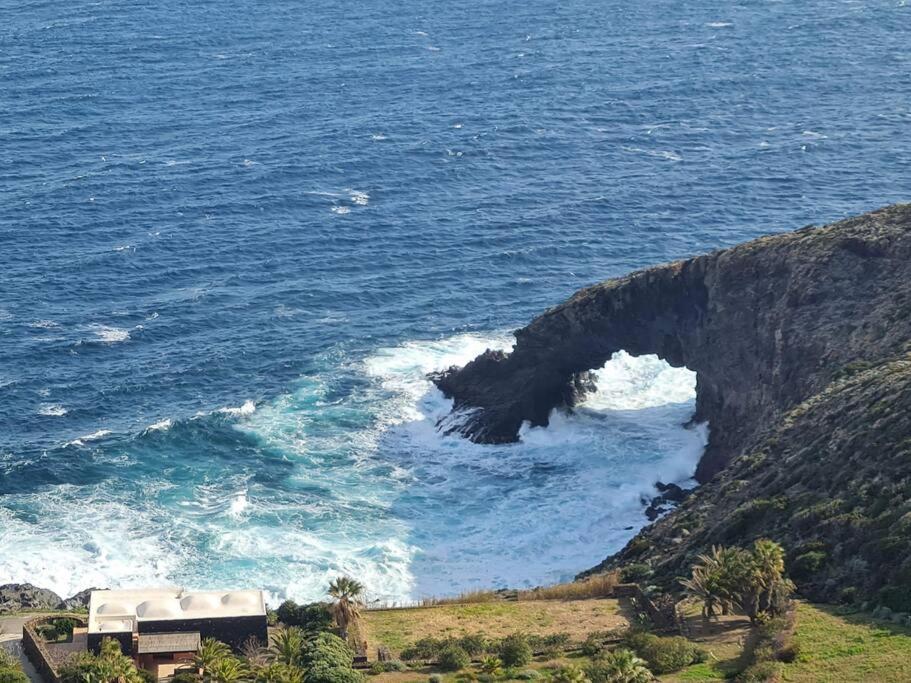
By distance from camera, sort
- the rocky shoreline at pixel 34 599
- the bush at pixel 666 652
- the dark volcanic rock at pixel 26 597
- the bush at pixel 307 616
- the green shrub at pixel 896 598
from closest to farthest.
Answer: the bush at pixel 666 652, the green shrub at pixel 896 598, the bush at pixel 307 616, the rocky shoreline at pixel 34 599, the dark volcanic rock at pixel 26 597

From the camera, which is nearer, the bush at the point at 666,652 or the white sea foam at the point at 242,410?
the bush at the point at 666,652

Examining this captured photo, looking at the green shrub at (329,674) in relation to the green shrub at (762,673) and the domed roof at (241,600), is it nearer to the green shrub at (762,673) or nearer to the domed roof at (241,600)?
the domed roof at (241,600)

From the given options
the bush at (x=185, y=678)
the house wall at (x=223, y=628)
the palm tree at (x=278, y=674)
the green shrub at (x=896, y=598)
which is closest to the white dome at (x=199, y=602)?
the house wall at (x=223, y=628)

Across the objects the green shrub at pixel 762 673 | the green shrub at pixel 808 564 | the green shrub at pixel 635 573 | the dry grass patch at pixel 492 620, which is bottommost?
the green shrub at pixel 762 673


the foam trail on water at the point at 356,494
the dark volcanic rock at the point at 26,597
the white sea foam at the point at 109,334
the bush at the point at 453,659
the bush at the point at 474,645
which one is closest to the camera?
the bush at the point at 453,659

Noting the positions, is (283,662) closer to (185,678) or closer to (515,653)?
(185,678)

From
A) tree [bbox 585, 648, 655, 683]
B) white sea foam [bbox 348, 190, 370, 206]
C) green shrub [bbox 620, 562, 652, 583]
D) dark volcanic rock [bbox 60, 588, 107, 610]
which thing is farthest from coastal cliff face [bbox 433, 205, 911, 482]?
tree [bbox 585, 648, 655, 683]

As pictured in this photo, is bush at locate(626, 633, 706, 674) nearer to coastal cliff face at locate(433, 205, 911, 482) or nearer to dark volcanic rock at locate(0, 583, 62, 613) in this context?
coastal cliff face at locate(433, 205, 911, 482)

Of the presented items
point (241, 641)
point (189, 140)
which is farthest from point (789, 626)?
point (189, 140)
